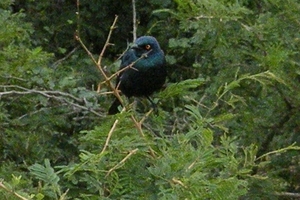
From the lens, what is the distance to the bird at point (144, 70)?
5555 millimetres

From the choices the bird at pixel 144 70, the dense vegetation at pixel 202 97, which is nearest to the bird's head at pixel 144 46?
the bird at pixel 144 70

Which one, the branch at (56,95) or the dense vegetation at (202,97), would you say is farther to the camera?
the branch at (56,95)

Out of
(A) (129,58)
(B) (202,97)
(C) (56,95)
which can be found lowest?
(C) (56,95)

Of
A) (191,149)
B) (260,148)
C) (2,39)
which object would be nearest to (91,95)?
(2,39)

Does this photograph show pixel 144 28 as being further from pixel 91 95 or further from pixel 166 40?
pixel 91 95

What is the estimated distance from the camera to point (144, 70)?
557 cm

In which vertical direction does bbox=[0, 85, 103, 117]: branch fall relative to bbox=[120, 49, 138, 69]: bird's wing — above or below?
Answer: below

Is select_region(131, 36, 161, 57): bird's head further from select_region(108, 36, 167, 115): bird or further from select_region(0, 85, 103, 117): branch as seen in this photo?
select_region(0, 85, 103, 117): branch

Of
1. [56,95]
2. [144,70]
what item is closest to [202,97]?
[144,70]

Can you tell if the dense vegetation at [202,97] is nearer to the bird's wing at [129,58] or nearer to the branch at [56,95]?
the branch at [56,95]

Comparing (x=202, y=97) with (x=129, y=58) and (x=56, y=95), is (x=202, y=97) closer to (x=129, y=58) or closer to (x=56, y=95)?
(x=129, y=58)

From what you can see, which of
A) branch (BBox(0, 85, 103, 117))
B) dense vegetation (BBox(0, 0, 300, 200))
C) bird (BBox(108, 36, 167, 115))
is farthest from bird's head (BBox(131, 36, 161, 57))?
branch (BBox(0, 85, 103, 117))

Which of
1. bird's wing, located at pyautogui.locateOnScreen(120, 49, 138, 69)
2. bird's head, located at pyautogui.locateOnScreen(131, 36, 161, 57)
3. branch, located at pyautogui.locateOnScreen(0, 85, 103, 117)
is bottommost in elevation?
branch, located at pyautogui.locateOnScreen(0, 85, 103, 117)

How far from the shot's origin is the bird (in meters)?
5.55
